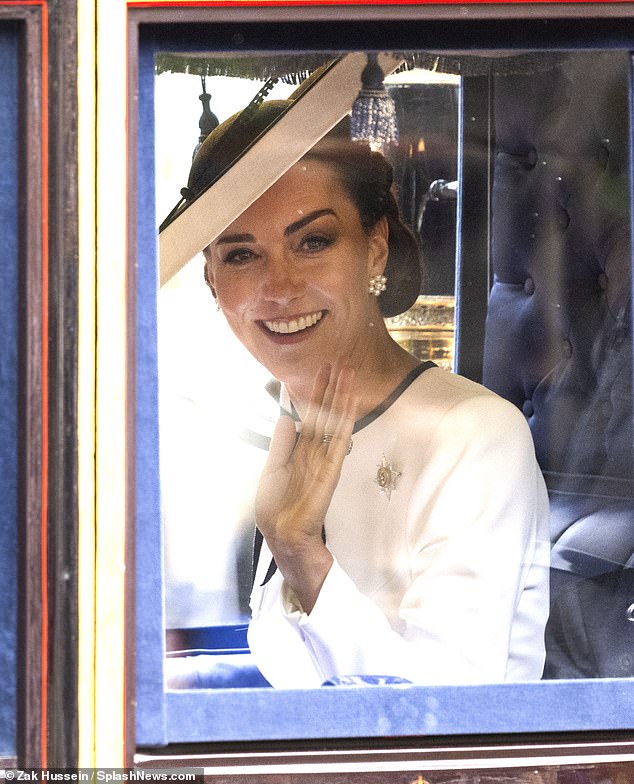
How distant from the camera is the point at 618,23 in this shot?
1321 mm

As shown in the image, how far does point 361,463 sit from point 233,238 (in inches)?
17.4

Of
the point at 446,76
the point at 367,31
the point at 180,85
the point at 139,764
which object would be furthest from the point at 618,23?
the point at 139,764

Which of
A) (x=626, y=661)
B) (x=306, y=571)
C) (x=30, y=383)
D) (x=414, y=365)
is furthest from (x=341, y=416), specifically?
(x=30, y=383)

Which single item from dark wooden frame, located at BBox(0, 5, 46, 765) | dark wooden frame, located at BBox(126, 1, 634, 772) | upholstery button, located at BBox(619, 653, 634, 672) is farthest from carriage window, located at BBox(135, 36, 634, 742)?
dark wooden frame, located at BBox(0, 5, 46, 765)

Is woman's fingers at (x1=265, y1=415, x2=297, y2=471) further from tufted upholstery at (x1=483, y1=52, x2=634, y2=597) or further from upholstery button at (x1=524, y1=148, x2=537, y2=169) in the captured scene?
upholstery button at (x1=524, y1=148, x2=537, y2=169)

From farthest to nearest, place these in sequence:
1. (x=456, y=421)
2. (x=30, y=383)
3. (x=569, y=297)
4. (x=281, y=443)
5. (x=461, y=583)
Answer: (x=569, y=297) → (x=281, y=443) → (x=456, y=421) → (x=461, y=583) → (x=30, y=383)

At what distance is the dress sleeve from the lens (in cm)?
156

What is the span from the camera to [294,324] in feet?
6.17

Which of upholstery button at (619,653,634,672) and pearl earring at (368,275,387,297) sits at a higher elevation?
pearl earring at (368,275,387,297)

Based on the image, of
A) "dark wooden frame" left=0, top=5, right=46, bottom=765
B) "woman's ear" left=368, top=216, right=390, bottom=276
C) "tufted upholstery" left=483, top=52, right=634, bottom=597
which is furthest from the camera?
"woman's ear" left=368, top=216, right=390, bottom=276

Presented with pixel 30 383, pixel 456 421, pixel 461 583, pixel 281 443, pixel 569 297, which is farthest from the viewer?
pixel 569 297

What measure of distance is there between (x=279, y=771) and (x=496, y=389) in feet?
3.20

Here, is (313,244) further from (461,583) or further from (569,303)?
(461,583)

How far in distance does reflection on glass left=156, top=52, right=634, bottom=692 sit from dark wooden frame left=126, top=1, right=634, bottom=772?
130 mm
